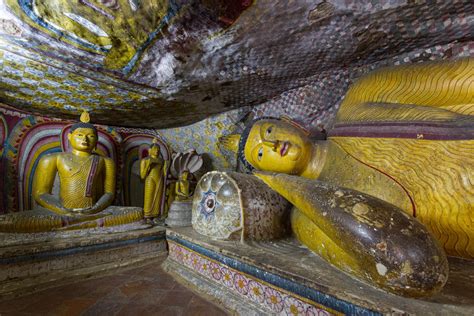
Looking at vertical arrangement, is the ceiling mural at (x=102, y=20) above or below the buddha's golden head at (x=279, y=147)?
above

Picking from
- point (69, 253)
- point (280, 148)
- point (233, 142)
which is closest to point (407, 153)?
point (280, 148)

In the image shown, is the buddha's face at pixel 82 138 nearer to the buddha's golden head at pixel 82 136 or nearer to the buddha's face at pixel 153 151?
the buddha's golden head at pixel 82 136

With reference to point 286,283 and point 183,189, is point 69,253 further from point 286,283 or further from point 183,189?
point 286,283

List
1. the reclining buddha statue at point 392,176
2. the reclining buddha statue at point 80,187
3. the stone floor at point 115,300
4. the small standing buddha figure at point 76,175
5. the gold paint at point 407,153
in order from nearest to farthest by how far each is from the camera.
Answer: the reclining buddha statue at point 392,176
the gold paint at point 407,153
the stone floor at point 115,300
the reclining buddha statue at point 80,187
the small standing buddha figure at point 76,175

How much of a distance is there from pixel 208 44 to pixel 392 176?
1.55 meters

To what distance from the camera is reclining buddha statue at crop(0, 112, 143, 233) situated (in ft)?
8.66

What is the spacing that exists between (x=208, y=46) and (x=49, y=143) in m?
3.03

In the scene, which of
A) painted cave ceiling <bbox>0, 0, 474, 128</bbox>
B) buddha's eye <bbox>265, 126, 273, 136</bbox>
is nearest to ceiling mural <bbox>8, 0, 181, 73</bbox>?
painted cave ceiling <bbox>0, 0, 474, 128</bbox>

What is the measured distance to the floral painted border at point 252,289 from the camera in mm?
1385

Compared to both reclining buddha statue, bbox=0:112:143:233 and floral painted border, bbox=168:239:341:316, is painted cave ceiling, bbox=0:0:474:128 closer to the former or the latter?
reclining buddha statue, bbox=0:112:143:233

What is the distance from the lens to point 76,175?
9.57 ft

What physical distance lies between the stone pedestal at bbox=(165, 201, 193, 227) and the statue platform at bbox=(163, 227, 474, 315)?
0.45m

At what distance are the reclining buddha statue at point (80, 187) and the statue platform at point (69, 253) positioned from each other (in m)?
0.14

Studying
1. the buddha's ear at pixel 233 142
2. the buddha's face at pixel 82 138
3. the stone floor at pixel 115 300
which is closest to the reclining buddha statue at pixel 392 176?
the buddha's ear at pixel 233 142
